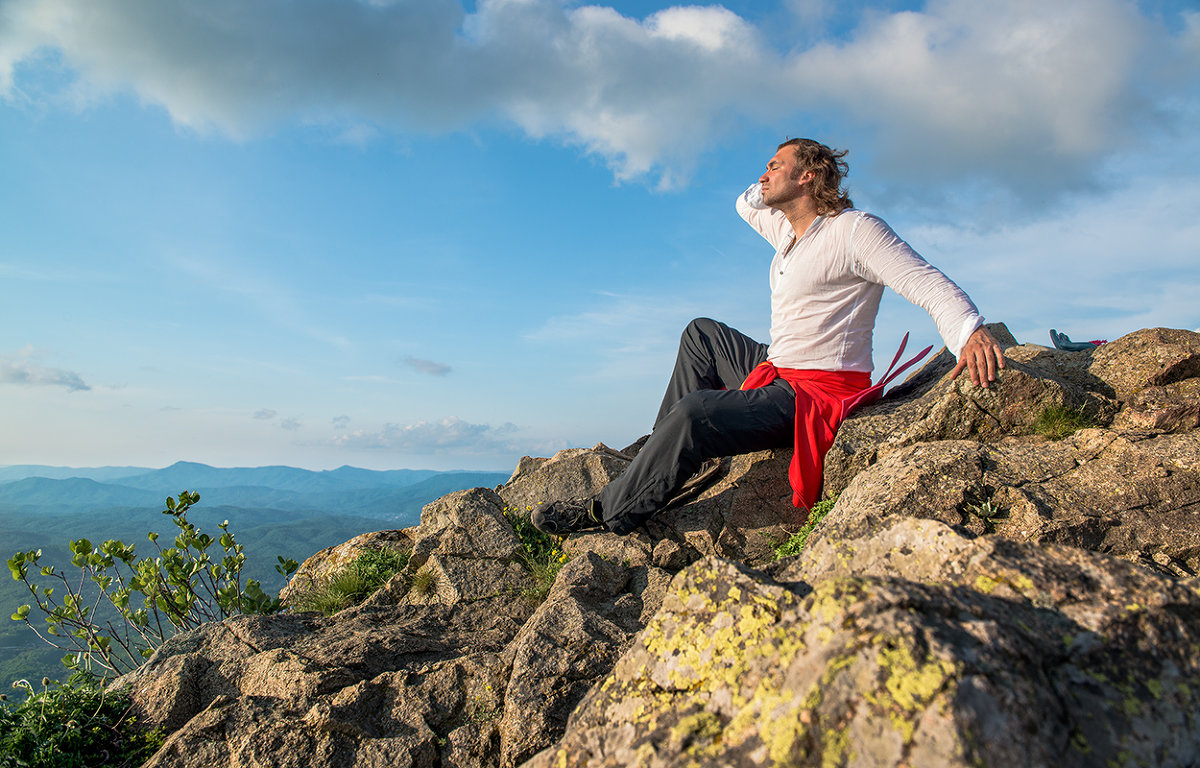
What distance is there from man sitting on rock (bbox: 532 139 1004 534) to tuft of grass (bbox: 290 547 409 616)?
171cm

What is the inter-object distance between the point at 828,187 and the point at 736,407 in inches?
109

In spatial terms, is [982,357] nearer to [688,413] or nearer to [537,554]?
[688,413]

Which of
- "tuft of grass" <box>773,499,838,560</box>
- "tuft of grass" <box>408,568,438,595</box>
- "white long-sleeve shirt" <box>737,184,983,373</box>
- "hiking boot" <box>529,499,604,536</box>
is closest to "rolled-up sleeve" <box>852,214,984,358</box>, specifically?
"white long-sleeve shirt" <box>737,184,983,373</box>

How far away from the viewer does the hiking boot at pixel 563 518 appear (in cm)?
715

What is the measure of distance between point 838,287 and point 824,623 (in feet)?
17.6

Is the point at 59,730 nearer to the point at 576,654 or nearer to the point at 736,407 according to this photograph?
the point at 576,654

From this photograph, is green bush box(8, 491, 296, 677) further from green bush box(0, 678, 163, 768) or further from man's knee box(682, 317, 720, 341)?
man's knee box(682, 317, 720, 341)

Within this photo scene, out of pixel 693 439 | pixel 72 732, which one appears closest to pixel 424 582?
pixel 72 732

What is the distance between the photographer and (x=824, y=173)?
742 cm

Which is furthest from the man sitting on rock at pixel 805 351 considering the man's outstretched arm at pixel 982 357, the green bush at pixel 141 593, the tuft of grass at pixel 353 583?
the green bush at pixel 141 593

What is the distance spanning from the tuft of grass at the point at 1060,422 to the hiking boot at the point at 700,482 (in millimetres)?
3122

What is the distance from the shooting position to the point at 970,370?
5.91 meters

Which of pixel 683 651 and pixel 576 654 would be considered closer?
pixel 683 651

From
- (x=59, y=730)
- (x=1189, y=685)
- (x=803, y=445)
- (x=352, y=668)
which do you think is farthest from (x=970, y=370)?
(x=59, y=730)
